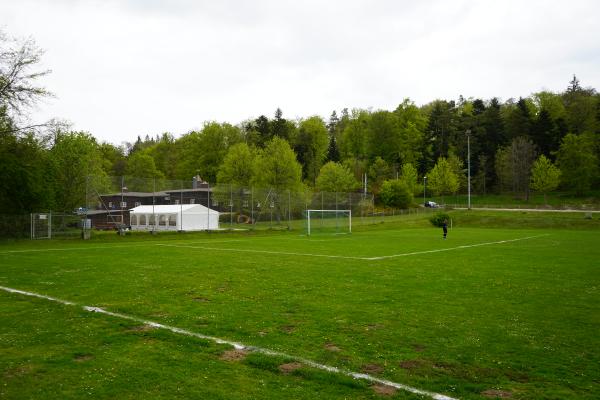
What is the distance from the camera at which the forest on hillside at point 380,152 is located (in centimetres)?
5284

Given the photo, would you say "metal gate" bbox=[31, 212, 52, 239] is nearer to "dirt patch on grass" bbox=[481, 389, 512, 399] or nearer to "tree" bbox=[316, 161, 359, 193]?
"dirt patch on grass" bbox=[481, 389, 512, 399]

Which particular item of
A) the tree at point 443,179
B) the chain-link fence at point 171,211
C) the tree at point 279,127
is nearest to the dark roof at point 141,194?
the chain-link fence at point 171,211

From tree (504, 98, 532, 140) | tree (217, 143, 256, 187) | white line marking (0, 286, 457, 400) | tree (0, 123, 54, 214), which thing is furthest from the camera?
tree (504, 98, 532, 140)

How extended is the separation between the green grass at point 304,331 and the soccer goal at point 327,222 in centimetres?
2847

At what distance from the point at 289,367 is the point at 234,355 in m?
1.01

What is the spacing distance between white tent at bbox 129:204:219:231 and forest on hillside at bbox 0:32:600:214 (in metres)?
7.51

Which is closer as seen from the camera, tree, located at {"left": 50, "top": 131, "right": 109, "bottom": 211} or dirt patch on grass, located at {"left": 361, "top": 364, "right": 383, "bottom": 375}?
dirt patch on grass, located at {"left": 361, "top": 364, "right": 383, "bottom": 375}

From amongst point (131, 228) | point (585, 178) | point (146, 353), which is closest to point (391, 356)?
point (146, 353)

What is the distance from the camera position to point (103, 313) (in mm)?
9594

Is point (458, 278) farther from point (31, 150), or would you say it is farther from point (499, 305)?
point (31, 150)

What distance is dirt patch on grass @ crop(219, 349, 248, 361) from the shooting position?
679 cm

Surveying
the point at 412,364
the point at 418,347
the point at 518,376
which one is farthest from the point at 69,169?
the point at 518,376

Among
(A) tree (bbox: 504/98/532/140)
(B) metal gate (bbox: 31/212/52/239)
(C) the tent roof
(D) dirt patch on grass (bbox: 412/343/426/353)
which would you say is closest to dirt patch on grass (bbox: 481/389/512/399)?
(D) dirt patch on grass (bbox: 412/343/426/353)

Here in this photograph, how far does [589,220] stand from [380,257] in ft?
132
